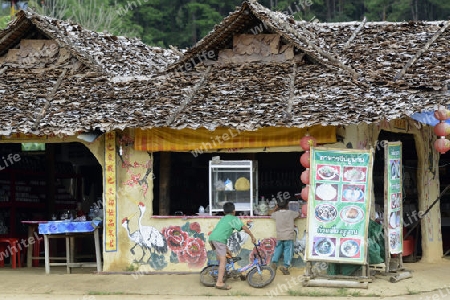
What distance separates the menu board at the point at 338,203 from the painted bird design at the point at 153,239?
3060mm

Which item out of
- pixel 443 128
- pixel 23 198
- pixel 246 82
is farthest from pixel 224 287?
pixel 23 198

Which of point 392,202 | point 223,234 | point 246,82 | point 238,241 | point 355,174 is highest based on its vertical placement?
point 246,82

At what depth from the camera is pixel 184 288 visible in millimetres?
13648

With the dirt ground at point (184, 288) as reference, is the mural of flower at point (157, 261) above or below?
above

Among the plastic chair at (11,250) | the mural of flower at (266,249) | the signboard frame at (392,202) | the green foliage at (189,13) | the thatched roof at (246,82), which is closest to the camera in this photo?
the signboard frame at (392,202)

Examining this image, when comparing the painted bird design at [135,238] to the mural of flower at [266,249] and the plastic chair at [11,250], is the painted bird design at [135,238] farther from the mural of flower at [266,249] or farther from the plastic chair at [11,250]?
the plastic chair at [11,250]

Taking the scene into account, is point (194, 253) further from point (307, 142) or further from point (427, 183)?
point (427, 183)

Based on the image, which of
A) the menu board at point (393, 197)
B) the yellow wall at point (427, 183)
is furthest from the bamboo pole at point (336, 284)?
the yellow wall at point (427, 183)

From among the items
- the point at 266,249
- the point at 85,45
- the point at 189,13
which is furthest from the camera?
the point at 189,13

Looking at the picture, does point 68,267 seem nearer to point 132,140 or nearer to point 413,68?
point 132,140

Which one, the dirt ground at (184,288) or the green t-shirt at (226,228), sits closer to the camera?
the dirt ground at (184,288)

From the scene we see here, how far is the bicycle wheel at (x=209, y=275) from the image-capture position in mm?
13617

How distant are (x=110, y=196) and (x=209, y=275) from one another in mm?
2706

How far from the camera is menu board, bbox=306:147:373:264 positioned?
13156mm
